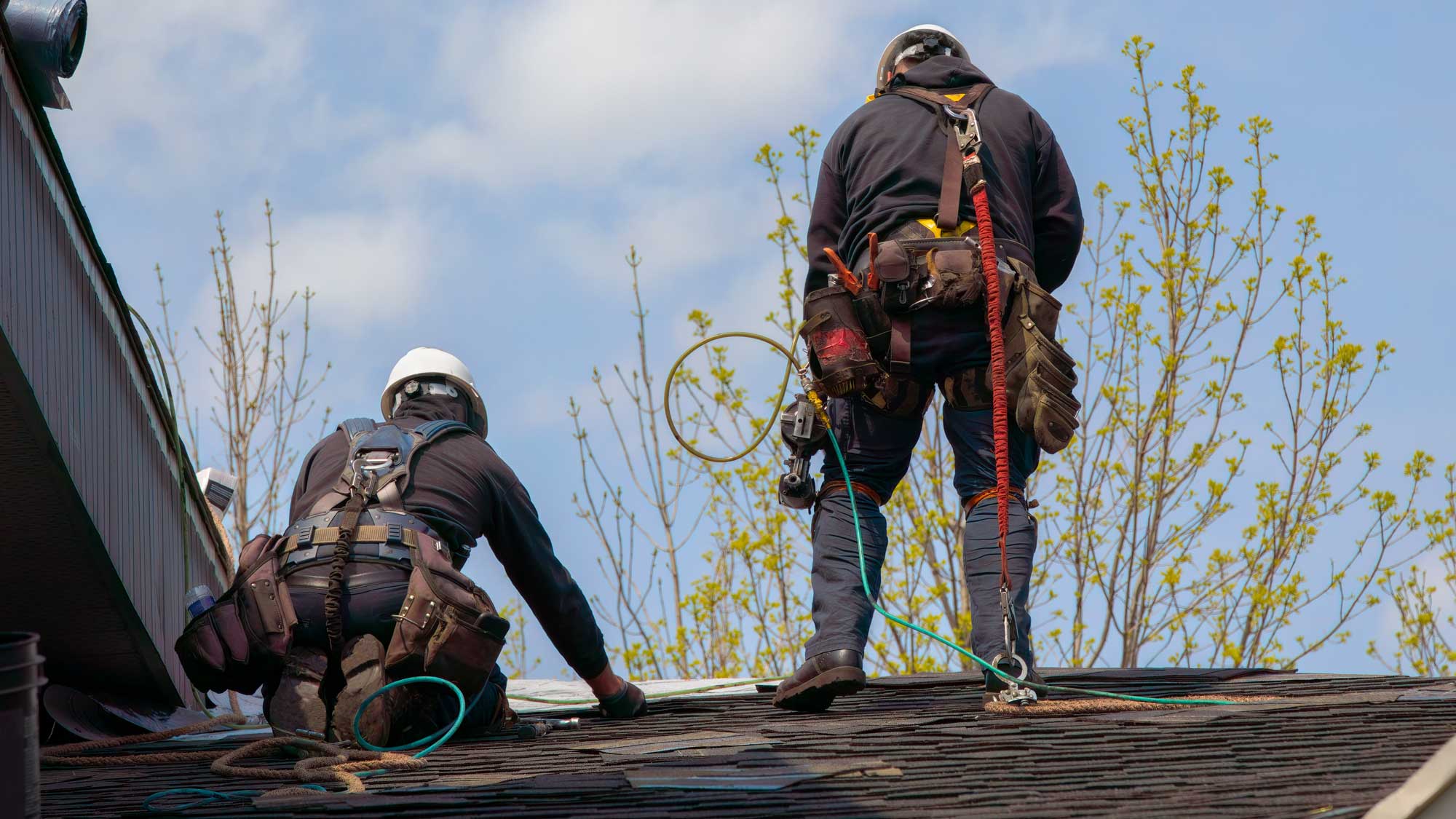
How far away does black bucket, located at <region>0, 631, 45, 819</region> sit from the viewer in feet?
8.89

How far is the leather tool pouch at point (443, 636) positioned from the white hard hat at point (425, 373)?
1.13m

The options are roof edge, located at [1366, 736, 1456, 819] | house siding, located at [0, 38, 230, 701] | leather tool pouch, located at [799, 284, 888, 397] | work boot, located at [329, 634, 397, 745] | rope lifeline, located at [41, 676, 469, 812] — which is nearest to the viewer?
roof edge, located at [1366, 736, 1456, 819]

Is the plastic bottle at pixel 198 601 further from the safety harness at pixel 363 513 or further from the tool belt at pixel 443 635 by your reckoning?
the tool belt at pixel 443 635

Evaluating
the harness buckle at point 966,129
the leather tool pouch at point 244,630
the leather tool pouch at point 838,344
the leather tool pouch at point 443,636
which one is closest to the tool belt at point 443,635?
the leather tool pouch at point 443,636

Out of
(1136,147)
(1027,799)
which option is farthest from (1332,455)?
(1027,799)

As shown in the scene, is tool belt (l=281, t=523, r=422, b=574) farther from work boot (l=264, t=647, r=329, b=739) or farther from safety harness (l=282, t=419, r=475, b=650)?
work boot (l=264, t=647, r=329, b=739)

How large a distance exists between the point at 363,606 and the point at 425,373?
1154 millimetres

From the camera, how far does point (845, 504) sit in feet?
15.9

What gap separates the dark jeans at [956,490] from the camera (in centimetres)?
456

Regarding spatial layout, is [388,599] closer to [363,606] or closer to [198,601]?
[363,606]

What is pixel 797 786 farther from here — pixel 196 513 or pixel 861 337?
pixel 196 513

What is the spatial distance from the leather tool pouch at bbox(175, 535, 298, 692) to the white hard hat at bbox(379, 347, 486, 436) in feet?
3.40

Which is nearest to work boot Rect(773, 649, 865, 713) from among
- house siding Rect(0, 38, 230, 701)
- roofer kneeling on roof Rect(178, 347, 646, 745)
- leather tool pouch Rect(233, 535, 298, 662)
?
roofer kneeling on roof Rect(178, 347, 646, 745)

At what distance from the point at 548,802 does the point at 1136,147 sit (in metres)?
9.98
